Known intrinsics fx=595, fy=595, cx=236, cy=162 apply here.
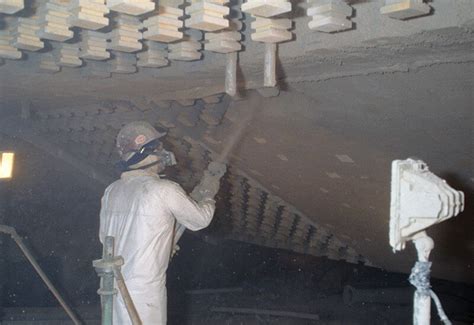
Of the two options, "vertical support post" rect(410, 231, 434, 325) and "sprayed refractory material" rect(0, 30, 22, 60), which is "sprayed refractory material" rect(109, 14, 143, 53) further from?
"vertical support post" rect(410, 231, 434, 325)

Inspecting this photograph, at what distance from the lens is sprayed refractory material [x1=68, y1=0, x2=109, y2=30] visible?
3.28 meters

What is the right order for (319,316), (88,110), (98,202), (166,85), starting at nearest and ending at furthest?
1. (166,85)
2. (88,110)
3. (319,316)
4. (98,202)

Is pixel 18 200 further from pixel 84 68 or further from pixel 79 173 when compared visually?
pixel 84 68

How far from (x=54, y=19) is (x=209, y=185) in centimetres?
164

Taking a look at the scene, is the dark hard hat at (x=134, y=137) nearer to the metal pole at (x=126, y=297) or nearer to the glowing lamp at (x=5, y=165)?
the metal pole at (x=126, y=297)

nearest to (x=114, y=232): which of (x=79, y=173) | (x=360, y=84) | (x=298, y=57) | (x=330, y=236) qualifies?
(x=298, y=57)

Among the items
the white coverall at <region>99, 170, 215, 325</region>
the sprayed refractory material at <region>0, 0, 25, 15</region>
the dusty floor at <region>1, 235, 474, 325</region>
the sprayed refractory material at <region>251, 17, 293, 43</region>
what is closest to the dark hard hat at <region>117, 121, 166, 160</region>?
the white coverall at <region>99, 170, 215, 325</region>

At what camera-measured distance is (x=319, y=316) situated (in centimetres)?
788

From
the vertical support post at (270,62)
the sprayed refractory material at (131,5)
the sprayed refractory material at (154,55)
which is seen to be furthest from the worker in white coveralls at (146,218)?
the sprayed refractory material at (131,5)

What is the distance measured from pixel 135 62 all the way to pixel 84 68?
49 cm

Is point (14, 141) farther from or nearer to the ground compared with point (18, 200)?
farther from the ground

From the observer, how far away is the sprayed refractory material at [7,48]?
400 cm

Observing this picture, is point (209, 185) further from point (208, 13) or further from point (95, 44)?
point (208, 13)

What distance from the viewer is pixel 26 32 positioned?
3859 mm
